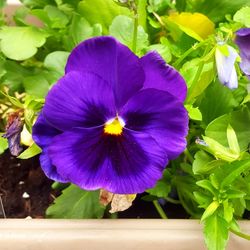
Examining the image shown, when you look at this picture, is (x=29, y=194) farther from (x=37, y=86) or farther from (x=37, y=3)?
(x=37, y=3)

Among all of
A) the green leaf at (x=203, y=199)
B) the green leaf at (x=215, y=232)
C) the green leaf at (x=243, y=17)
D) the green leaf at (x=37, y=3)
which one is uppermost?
the green leaf at (x=243, y=17)

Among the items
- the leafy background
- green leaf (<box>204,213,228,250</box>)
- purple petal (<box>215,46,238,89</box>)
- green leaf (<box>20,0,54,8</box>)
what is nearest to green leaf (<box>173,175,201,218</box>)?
the leafy background

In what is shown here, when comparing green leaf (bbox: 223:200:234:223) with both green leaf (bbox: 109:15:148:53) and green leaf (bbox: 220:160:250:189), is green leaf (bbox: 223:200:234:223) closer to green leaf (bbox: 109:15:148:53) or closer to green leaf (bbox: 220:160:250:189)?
green leaf (bbox: 220:160:250:189)

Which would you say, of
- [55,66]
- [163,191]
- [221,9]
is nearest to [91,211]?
[163,191]

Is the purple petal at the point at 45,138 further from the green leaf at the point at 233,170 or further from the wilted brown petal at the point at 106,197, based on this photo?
the green leaf at the point at 233,170

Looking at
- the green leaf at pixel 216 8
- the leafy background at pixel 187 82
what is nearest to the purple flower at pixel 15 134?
the leafy background at pixel 187 82
